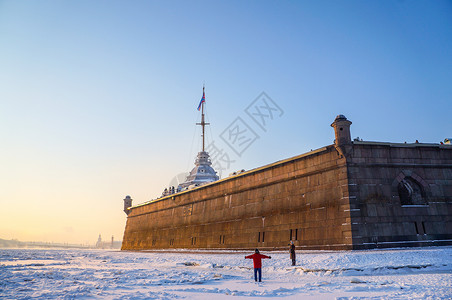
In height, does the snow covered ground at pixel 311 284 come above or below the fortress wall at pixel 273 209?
below

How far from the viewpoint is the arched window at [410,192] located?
20656mm

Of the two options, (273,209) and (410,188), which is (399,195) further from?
(273,209)

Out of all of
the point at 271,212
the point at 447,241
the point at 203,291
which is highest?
Answer: the point at 271,212

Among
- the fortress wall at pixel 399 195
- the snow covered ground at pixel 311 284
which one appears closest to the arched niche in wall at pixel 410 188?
the fortress wall at pixel 399 195

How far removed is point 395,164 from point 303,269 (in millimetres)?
10967

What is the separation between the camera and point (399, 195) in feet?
68.2

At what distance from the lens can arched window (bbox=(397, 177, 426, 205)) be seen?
813 inches

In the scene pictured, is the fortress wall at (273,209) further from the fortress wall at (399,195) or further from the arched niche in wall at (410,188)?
the arched niche in wall at (410,188)

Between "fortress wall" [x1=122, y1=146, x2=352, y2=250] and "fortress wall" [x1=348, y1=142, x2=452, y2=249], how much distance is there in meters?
0.90

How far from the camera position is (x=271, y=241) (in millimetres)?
24219

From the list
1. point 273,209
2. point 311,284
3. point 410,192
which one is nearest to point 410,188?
point 410,192

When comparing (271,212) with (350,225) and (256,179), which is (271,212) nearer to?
(256,179)

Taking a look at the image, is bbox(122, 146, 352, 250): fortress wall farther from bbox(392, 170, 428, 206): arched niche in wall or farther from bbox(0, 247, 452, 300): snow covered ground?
bbox(0, 247, 452, 300): snow covered ground

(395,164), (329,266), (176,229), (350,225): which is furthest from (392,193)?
(176,229)
